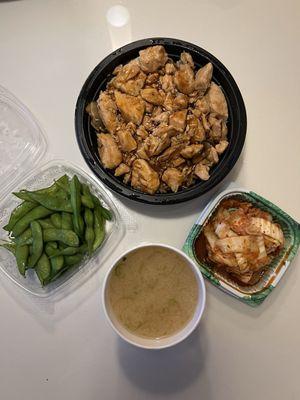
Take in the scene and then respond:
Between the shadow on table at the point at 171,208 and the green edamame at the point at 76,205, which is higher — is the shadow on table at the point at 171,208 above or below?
below

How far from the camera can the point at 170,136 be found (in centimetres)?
107

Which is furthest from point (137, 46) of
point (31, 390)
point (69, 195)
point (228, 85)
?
point (31, 390)

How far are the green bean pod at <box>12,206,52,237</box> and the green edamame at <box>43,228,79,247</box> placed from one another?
0.05 meters

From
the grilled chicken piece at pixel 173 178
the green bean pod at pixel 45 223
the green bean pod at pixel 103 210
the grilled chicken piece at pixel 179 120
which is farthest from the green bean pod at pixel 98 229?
the grilled chicken piece at pixel 179 120

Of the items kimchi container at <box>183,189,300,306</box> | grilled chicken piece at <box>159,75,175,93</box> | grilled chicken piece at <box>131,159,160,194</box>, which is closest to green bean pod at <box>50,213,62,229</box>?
grilled chicken piece at <box>131,159,160,194</box>

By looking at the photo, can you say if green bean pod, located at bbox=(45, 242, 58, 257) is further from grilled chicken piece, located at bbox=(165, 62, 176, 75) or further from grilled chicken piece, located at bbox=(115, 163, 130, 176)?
grilled chicken piece, located at bbox=(165, 62, 176, 75)

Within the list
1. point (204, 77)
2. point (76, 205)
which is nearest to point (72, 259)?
point (76, 205)

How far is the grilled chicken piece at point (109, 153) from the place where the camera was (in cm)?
108

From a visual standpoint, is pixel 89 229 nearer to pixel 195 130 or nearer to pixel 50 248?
pixel 50 248

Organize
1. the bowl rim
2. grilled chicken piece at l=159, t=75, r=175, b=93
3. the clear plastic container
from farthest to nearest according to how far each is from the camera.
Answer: the clear plastic container < grilled chicken piece at l=159, t=75, r=175, b=93 < the bowl rim

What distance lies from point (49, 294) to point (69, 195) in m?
0.30

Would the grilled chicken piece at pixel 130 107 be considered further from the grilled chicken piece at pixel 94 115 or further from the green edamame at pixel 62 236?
the green edamame at pixel 62 236

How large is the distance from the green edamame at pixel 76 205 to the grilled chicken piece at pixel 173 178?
0.78 feet

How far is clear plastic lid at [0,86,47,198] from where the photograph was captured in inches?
48.9
